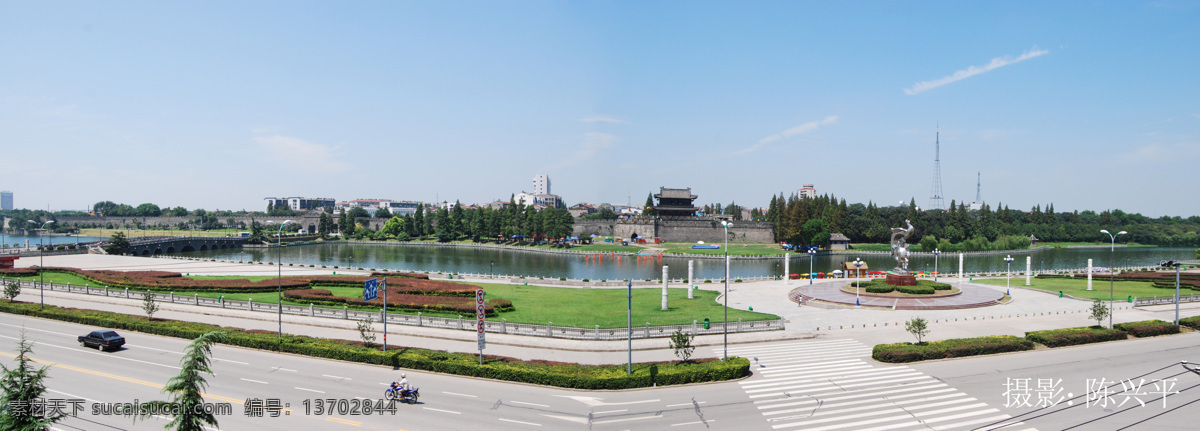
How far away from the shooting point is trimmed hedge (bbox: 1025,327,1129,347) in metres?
29.6

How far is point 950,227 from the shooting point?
120 meters

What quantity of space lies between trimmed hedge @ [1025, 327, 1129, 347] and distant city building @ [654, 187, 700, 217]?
109 meters

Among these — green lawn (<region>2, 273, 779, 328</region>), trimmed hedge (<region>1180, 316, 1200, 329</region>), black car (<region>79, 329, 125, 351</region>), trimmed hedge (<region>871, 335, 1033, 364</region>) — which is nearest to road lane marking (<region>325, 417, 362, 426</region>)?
green lawn (<region>2, 273, 779, 328</region>)

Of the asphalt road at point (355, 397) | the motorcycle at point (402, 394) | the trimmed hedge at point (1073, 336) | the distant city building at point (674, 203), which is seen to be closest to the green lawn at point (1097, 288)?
the trimmed hedge at point (1073, 336)

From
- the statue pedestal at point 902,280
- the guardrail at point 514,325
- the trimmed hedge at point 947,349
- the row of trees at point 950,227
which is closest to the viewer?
the trimmed hedge at point 947,349

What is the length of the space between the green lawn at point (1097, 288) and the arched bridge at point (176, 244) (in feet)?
410

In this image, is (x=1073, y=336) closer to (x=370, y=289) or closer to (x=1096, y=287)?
(x=1096, y=287)

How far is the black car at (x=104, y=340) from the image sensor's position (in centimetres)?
2755

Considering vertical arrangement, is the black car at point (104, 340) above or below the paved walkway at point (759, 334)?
above

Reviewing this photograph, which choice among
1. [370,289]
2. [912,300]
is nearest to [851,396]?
[370,289]

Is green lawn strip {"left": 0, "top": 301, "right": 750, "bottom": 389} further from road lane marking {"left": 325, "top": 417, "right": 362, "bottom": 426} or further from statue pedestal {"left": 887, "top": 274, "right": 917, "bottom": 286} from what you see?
statue pedestal {"left": 887, "top": 274, "right": 917, "bottom": 286}

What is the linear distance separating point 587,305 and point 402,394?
2102cm

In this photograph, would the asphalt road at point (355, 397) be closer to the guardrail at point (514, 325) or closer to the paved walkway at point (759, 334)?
the paved walkway at point (759, 334)

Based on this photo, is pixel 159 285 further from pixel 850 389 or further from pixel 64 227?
pixel 64 227
